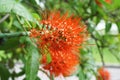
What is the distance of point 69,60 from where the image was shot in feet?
4.57

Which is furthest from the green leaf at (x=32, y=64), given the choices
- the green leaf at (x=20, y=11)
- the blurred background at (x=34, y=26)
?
the green leaf at (x=20, y=11)

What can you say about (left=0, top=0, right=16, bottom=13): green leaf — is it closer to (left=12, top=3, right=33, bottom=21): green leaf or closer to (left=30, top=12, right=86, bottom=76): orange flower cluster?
(left=12, top=3, right=33, bottom=21): green leaf

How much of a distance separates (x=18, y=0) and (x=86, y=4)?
115cm

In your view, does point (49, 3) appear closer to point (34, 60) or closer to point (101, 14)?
point (101, 14)

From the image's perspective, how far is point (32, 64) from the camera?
128 centimetres

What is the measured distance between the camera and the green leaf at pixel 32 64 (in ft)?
4.16

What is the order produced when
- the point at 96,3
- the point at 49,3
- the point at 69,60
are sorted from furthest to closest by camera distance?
the point at 49,3 < the point at 96,3 < the point at 69,60

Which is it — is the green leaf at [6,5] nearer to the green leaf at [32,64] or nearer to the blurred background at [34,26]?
the blurred background at [34,26]

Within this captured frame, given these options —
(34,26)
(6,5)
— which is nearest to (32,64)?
(34,26)

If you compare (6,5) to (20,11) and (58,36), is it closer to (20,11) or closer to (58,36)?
(20,11)

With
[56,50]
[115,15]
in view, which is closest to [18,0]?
[56,50]

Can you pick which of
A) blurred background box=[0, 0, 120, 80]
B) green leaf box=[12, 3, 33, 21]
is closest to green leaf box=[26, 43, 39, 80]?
blurred background box=[0, 0, 120, 80]

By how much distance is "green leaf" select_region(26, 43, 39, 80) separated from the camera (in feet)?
4.16

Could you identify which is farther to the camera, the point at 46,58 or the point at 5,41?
the point at 5,41
